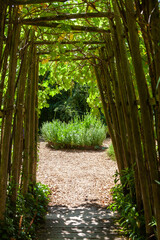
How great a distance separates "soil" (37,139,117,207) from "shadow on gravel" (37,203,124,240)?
0.37 meters

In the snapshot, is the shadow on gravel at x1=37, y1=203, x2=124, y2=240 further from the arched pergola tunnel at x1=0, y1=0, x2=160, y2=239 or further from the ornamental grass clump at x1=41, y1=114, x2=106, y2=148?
the ornamental grass clump at x1=41, y1=114, x2=106, y2=148

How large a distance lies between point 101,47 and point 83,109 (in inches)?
371

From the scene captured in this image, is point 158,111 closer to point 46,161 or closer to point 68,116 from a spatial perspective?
point 46,161

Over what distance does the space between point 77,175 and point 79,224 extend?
309cm

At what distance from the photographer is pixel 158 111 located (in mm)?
1813

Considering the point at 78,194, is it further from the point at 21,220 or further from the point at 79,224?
the point at 21,220

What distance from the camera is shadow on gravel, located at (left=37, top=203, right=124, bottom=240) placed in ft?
9.14

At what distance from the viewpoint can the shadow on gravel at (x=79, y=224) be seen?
9.14ft

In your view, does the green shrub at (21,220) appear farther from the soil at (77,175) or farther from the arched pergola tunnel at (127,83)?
the soil at (77,175)

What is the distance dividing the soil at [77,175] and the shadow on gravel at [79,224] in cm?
37

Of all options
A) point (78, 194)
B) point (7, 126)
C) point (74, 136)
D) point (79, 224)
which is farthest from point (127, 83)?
point (74, 136)

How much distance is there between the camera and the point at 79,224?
3160 millimetres

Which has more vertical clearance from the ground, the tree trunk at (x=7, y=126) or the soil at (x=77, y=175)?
the tree trunk at (x=7, y=126)

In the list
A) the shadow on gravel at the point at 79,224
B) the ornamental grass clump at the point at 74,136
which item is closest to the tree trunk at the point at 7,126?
the shadow on gravel at the point at 79,224
